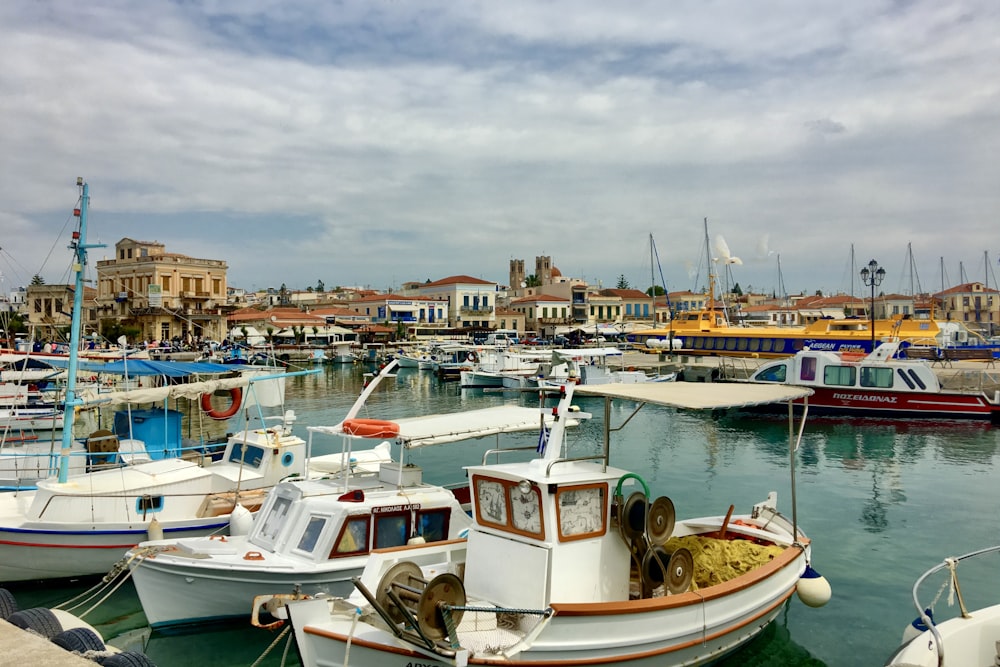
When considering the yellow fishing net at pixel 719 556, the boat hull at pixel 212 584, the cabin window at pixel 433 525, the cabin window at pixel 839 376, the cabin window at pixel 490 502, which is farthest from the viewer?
the cabin window at pixel 839 376

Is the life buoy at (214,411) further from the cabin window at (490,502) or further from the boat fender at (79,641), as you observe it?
the cabin window at (490,502)

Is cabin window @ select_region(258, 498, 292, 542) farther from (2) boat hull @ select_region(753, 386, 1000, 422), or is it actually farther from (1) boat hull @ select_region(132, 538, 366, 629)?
(2) boat hull @ select_region(753, 386, 1000, 422)

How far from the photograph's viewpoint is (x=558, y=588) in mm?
8492

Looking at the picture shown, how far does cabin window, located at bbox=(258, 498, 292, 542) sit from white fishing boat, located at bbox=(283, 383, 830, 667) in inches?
112

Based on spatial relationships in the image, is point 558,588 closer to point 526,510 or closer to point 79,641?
point 526,510

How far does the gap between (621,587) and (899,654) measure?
10.5ft

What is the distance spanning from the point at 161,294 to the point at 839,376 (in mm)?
86800

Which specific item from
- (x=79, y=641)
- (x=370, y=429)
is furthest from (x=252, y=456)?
(x=79, y=641)

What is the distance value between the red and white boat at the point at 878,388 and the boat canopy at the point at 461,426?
22852 millimetres

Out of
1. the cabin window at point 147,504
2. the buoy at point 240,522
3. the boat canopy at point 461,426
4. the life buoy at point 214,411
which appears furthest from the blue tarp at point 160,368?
the buoy at point 240,522

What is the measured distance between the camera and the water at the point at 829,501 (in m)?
10.9

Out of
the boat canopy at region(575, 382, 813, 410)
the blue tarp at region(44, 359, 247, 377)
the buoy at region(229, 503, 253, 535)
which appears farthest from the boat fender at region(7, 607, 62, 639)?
the blue tarp at region(44, 359, 247, 377)

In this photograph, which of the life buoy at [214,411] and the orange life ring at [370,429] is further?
the life buoy at [214,411]

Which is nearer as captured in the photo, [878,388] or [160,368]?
[160,368]
